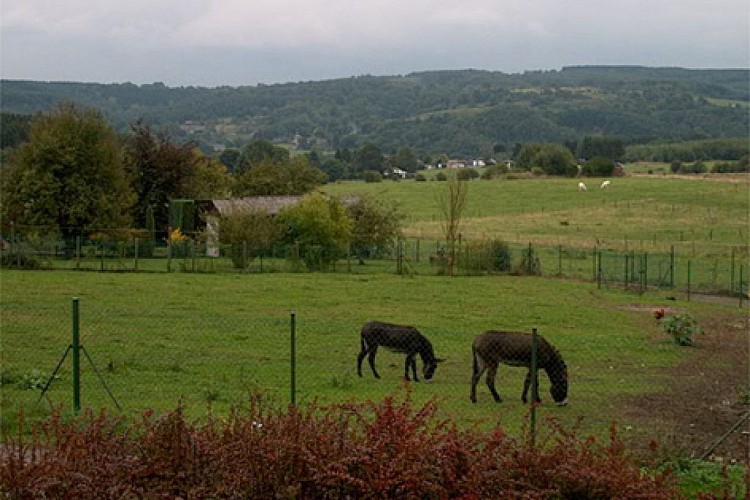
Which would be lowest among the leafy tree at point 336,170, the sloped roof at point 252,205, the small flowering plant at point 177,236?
the small flowering plant at point 177,236

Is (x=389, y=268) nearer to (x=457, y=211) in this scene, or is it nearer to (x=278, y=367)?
(x=457, y=211)

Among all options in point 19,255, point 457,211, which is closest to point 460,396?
point 19,255

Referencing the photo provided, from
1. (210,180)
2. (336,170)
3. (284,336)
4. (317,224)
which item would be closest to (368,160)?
(336,170)

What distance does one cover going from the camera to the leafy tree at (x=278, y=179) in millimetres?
70062

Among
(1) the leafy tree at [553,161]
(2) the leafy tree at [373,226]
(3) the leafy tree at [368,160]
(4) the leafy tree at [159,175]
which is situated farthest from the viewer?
(3) the leafy tree at [368,160]

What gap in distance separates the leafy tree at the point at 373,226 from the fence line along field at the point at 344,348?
48.4 ft

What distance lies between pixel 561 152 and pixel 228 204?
67188 mm

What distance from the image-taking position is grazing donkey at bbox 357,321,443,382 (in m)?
17.7

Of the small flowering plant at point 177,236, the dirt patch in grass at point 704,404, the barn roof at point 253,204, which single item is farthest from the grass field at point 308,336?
the barn roof at point 253,204

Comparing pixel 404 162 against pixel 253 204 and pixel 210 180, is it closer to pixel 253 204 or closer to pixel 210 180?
pixel 210 180

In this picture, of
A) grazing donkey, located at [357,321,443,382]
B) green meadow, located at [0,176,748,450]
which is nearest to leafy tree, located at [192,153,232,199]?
green meadow, located at [0,176,748,450]

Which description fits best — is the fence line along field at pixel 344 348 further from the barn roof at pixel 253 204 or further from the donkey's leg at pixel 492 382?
the barn roof at pixel 253 204

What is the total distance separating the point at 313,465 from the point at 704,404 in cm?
1021

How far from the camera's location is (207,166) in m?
73.4
